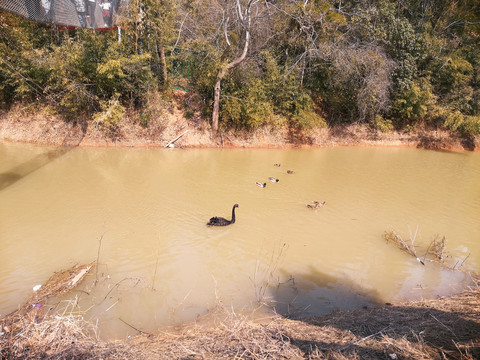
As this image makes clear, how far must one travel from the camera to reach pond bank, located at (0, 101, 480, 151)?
562 inches

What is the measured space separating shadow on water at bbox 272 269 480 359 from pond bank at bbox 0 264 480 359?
0.04ft

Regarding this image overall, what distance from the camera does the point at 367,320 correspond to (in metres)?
4.10

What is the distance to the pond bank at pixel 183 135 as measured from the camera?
14.3 metres

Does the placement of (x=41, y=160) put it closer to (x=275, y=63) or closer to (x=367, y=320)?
(x=275, y=63)

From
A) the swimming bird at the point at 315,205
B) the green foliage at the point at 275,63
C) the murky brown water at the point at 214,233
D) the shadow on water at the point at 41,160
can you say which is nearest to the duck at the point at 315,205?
the swimming bird at the point at 315,205

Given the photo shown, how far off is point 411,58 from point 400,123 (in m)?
4.18

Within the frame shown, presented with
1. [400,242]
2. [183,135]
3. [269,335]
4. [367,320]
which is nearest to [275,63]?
[183,135]

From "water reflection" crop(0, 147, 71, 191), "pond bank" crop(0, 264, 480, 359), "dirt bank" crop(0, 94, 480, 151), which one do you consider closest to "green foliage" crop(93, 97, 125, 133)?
"dirt bank" crop(0, 94, 480, 151)

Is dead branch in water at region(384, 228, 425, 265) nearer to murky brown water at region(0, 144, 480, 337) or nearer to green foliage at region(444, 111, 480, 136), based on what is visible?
murky brown water at region(0, 144, 480, 337)

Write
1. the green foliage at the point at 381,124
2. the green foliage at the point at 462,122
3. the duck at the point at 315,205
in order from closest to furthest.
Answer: the duck at the point at 315,205, the green foliage at the point at 462,122, the green foliage at the point at 381,124

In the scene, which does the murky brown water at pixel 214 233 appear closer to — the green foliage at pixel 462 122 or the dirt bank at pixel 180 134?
the dirt bank at pixel 180 134

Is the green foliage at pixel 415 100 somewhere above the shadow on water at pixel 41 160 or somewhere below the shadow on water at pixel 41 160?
above

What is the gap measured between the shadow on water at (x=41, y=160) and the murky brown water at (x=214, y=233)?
0.23ft

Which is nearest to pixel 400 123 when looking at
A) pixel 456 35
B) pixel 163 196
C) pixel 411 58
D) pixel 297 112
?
pixel 411 58
